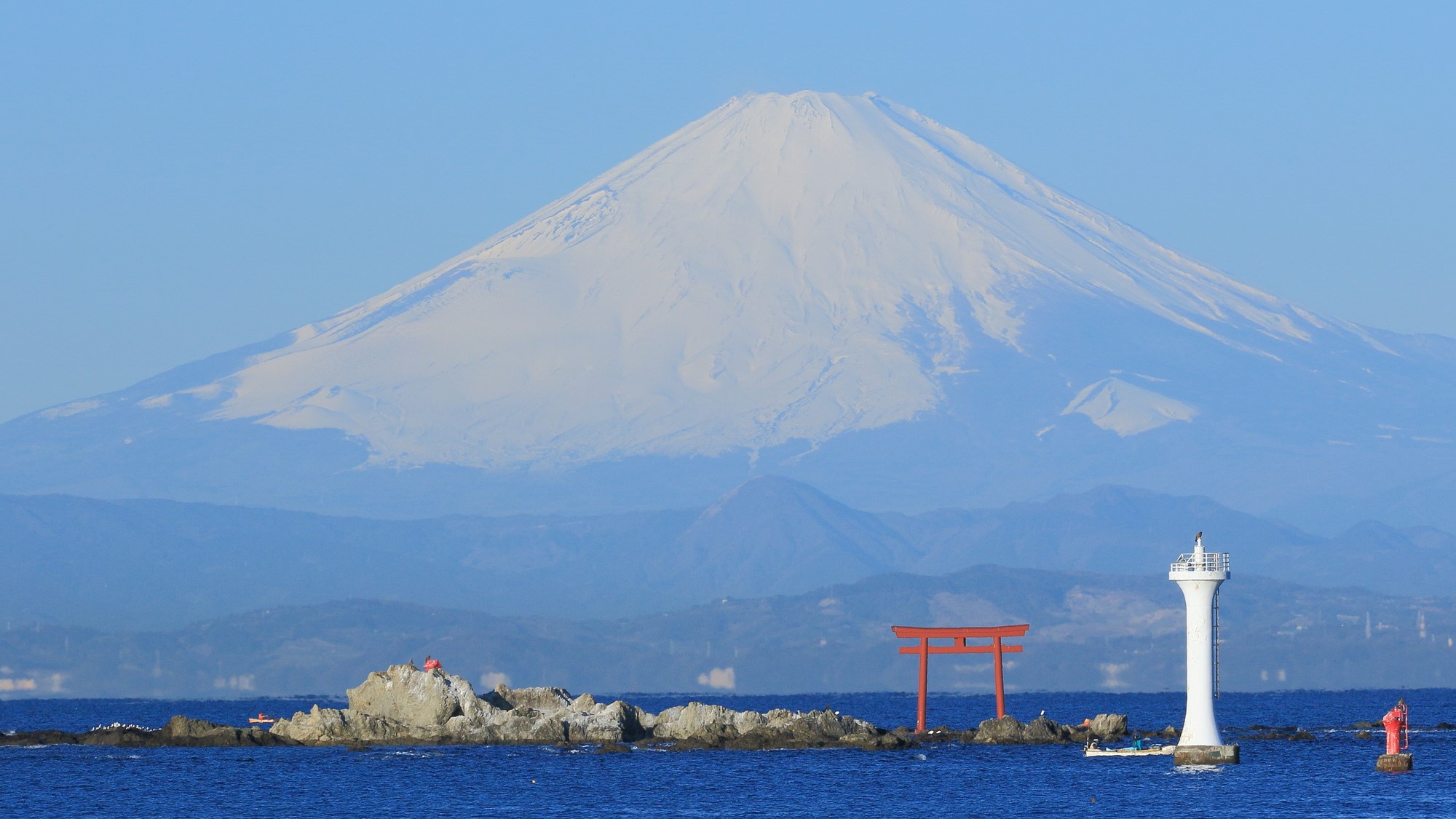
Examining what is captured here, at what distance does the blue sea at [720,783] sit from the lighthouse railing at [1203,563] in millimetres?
7179

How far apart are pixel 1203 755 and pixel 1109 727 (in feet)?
83.7

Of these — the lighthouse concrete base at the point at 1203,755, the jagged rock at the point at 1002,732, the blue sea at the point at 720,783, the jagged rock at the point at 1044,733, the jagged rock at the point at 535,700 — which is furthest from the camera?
the jagged rock at the point at 535,700

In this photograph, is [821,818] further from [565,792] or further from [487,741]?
[487,741]

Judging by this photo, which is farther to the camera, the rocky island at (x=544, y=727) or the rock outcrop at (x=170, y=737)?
the rock outcrop at (x=170, y=737)

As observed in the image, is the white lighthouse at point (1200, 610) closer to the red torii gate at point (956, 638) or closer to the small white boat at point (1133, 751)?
the small white boat at point (1133, 751)

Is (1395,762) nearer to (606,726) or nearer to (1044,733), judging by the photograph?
(1044,733)


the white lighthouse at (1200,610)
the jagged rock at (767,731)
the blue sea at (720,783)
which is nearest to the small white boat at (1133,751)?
the blue sea at (720,783)

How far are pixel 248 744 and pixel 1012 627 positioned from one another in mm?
32591

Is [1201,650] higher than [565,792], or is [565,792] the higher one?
[1201,650]

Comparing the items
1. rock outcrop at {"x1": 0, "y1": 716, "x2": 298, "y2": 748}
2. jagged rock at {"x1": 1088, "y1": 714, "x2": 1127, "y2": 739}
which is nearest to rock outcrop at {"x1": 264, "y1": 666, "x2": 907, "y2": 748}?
rock outcrop at {"x1": 0, "y1": 716, "x2": 298, "y2": 748}

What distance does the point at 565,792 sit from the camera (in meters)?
78.8

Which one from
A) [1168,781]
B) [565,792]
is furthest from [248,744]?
[1168,781]

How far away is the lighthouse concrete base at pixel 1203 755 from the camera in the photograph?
2975 inches

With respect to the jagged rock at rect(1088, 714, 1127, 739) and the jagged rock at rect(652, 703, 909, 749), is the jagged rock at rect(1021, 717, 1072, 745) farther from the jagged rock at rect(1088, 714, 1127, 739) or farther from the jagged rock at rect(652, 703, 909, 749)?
the jagged rock at rect(652, 703, 909, 749)
